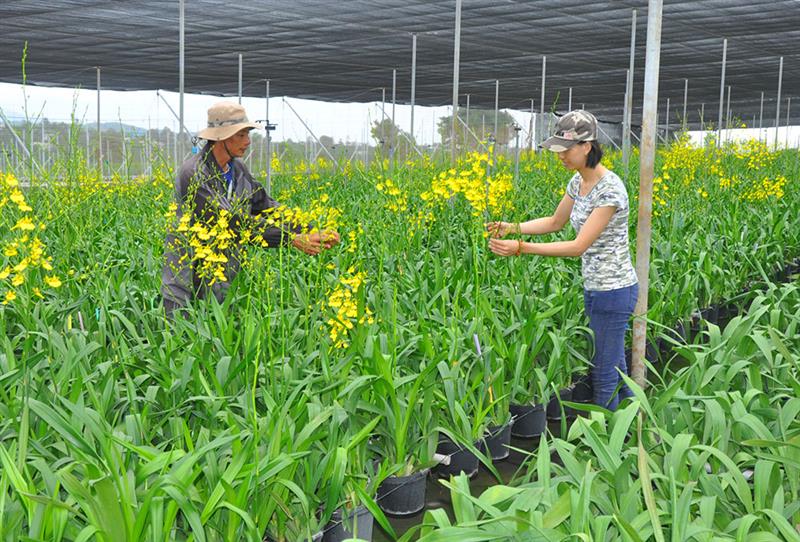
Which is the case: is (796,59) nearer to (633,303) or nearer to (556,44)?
(556,44)

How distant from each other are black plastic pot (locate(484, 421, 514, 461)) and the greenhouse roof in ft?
22.0

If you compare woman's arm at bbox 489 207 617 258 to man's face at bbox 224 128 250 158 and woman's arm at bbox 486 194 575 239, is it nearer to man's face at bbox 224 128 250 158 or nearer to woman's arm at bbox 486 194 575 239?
woman's arm at bbox 486 194 575 239

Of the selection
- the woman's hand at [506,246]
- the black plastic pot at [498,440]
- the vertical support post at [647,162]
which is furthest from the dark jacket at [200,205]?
the vertical support post at [647,162]

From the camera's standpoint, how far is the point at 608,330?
2955 mm

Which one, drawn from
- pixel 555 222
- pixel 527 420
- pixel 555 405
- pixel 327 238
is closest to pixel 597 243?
pixel 555 222

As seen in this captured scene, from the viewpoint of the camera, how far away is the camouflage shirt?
110 inches

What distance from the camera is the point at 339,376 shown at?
2.44 metres

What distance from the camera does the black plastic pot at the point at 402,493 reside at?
2475 millimetres

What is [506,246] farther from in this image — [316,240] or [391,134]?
[391,134]

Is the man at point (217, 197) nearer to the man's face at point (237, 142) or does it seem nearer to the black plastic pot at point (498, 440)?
the man's face at point (237, 142)

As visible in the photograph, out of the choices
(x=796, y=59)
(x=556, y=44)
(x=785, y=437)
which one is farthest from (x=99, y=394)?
(x=796, y=59)

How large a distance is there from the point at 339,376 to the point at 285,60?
11865 mm

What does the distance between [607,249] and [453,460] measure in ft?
3.05

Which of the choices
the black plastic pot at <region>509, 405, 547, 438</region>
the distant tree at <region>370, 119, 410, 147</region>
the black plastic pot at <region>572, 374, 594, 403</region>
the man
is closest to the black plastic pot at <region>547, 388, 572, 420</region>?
the black plastic pot at <region>572, 374, 594, 403</region>
